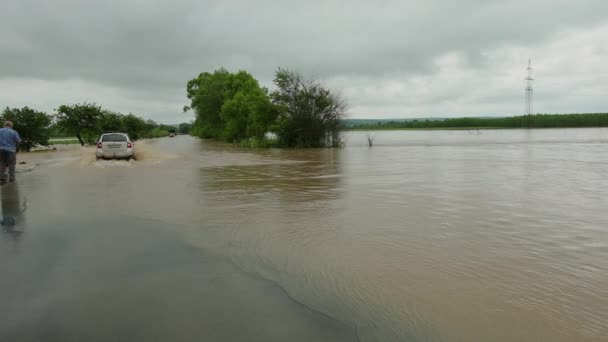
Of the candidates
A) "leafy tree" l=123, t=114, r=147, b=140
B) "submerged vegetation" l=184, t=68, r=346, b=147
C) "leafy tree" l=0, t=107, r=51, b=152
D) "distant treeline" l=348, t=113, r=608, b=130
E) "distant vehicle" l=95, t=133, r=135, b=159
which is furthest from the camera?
"distant treeline" l=348, t=113, r=608, b=130

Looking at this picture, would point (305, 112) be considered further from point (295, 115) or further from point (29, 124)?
point (29, 124)

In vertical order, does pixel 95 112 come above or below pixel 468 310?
above

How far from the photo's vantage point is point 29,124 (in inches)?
1401

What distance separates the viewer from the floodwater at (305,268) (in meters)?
3.88

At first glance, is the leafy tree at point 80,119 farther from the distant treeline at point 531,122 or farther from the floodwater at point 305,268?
the distant treeline at point 531,122

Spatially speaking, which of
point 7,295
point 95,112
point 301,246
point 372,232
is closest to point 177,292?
point 7,295

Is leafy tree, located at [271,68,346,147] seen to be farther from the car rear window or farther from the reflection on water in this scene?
the reflection on water

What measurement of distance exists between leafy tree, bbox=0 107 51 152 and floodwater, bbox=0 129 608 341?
2859 centimetres

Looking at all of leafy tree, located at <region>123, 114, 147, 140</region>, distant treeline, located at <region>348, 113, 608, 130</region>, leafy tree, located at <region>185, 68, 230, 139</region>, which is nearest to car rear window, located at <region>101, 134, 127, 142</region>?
leafy tree, located at <region>185, 68, 230, 139</region>

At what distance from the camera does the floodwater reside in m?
3.88

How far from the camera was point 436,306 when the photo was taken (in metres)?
4.26

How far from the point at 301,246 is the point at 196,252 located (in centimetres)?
155

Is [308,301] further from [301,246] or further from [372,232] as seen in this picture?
[372,232]

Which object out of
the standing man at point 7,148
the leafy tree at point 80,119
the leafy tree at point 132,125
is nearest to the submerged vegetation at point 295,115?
the leafy tree at point 80,119
